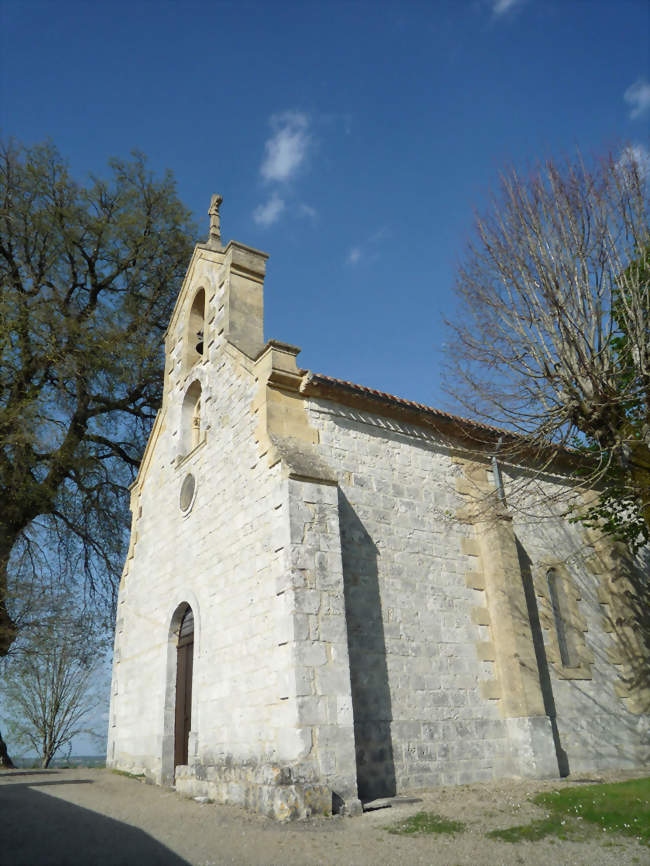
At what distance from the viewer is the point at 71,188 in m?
16.8

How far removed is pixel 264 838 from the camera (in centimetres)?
568

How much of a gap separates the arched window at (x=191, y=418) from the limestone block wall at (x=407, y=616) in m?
3.88

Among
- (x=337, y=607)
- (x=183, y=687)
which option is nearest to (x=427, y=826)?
(x=337, y=607)

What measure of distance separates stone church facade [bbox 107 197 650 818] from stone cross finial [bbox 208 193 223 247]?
66cm

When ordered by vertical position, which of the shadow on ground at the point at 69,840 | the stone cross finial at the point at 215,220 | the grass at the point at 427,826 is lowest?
the grass at the point at 427,826

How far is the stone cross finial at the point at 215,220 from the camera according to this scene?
44.1 ft

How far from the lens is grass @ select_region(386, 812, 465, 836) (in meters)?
5.91

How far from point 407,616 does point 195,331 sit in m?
7.67

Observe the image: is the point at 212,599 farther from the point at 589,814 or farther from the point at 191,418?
the point at 589,814

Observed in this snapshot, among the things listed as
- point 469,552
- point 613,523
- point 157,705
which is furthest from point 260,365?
point 613,523

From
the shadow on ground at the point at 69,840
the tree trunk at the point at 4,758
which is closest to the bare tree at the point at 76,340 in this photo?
the tree trunk at the point at 4,758

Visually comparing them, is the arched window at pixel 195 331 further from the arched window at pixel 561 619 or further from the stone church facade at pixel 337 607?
the arched window at pixel 561 619

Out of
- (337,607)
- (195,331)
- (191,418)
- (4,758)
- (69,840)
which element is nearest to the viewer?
(69,840)

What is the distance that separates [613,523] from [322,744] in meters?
7.24
